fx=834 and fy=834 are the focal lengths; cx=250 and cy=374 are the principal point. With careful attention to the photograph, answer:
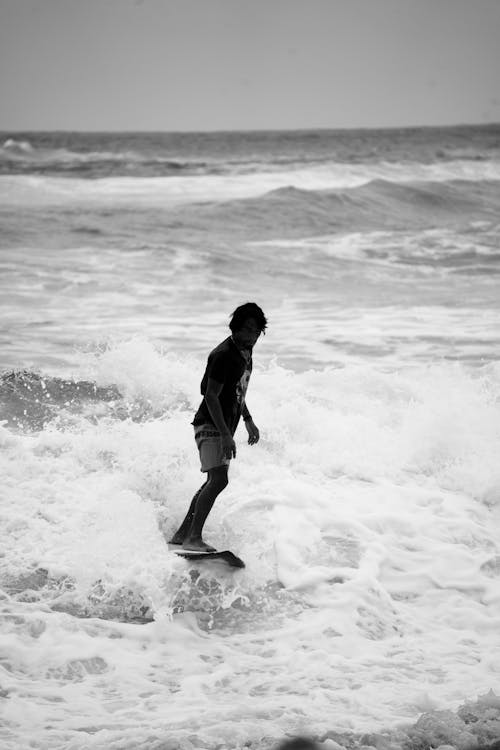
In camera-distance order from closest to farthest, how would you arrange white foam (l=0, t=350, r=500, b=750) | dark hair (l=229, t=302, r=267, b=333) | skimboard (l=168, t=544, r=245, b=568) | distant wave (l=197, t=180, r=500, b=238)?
white foam (l=0, t=350, r=500, b=750), dark hair (l=229, t=302, r=267, b=333), skimboard (l=168, t=544, r=245, b=568), distant wave (l=197, t=180, r=500, b=238)

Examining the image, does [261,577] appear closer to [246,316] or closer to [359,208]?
[246,316]

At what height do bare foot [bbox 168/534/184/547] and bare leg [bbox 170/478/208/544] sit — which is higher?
bare leg [bbox 170/478/208/544]

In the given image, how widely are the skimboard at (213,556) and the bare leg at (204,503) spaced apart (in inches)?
1.2

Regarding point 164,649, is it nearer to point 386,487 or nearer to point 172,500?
point 172,500

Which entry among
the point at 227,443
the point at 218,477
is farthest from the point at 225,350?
the point at 218,477

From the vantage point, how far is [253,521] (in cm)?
541

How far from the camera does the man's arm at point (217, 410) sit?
4332 mm

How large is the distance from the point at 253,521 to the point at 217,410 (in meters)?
1.32

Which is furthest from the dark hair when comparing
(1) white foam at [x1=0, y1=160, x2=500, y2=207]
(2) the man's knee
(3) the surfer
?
(1) white foam at [x1=0, y1=160, x2=500, y2=207]

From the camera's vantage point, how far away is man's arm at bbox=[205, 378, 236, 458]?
4.33 meters

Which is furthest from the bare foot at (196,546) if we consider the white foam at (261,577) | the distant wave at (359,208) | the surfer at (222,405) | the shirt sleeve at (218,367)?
the distant wave at (359,208)

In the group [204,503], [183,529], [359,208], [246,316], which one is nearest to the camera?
[246,316]

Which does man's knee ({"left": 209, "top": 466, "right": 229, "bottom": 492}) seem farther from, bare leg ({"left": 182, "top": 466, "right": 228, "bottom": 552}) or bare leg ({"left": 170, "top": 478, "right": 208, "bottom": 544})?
bare leg ({"left": 170, "top": 478, "right": 208, "bottom": 544})

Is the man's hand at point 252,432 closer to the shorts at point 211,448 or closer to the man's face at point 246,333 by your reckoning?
the shorts at point 211,448
